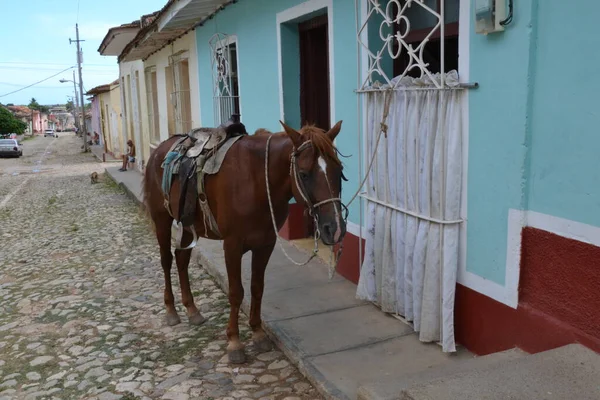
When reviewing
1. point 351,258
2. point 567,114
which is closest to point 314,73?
point 351,258

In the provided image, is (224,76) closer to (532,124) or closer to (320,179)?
(320,179)

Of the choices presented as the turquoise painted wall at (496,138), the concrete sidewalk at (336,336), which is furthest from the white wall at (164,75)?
the turquoise painted wall at (496,138)

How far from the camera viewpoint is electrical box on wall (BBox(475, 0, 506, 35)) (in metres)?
2.90

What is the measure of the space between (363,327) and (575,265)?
172 centimetres

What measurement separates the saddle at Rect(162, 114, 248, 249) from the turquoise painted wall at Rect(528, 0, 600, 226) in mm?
2022

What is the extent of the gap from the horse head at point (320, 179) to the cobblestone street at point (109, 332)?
1.06 metres

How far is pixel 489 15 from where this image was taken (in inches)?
116

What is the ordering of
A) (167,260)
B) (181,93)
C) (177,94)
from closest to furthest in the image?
(167,260)
(181,93)
(177,94)

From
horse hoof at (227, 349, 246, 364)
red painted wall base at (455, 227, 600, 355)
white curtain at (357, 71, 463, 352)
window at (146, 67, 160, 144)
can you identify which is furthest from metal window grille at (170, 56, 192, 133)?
red painted wall base at (455, 227, 600, 355)

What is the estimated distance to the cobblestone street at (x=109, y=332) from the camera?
11.6 ft

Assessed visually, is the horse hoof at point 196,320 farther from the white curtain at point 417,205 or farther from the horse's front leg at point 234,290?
the white curtain at point 417,205

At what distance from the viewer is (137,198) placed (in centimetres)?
1085

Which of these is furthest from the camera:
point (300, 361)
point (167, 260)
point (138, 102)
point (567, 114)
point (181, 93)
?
point (138, 102)

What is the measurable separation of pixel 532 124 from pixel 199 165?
2.22 meters
